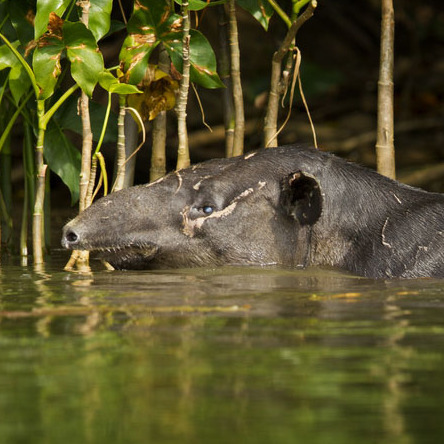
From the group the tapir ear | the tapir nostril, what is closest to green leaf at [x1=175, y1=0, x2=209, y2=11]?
the tapir ear

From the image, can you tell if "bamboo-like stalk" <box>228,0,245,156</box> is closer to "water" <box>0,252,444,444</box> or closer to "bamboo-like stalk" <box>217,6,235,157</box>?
"bamboo-like stalk" <box>217,6,235,157</box>

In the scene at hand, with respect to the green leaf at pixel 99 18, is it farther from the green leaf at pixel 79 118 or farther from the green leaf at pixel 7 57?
the green leaf at pixel 79 118

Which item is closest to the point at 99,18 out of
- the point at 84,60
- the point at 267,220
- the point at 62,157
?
the point at 84,60

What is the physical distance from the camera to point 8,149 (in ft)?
20.6

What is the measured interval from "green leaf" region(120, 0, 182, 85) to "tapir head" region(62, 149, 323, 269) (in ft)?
2.04

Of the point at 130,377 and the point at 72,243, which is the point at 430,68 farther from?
the point at 130,377

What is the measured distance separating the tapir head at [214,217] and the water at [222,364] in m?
0.68

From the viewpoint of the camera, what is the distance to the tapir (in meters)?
4.91

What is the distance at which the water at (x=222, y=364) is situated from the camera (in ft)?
7.19

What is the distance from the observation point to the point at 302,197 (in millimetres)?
5090

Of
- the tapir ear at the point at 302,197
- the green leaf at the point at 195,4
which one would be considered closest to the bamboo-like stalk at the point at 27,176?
the green leaf at the point at 195,4

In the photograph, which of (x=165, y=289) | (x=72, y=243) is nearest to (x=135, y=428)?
(x=165, y=289)

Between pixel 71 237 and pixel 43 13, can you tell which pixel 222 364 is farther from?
pixel 43 13

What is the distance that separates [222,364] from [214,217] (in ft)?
7.72
